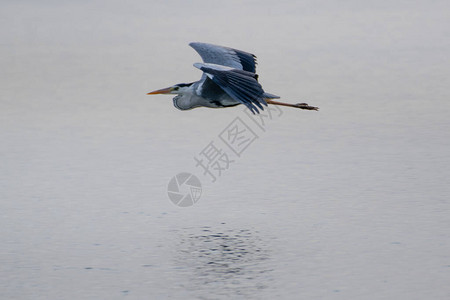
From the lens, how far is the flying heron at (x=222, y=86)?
905 centimetres

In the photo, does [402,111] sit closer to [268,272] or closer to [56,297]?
[268,272]

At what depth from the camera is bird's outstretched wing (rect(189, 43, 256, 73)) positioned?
424 inches

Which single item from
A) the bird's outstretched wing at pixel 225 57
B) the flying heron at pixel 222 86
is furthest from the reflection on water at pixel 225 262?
the bird's outstretched wing at pixel 225 57

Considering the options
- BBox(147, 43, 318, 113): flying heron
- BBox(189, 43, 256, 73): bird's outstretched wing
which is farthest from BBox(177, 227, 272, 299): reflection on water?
BBox(189, 43, 256, 73): bird's outstretched wing

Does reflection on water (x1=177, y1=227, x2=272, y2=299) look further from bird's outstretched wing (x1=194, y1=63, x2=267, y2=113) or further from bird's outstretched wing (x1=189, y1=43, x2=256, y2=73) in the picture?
bird's outstretched wing (x1=189, y1=43, x2=256, y2=73)

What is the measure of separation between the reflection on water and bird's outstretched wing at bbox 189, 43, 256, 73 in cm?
236

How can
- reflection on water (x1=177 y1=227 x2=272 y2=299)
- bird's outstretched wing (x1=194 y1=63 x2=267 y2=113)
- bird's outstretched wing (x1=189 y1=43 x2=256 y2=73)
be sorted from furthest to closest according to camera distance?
bird's outstretched wing (x1=189 y1=43 x2=256 y2=73) < bird's outstretched wing (x1=194 y1=63 x2=267 y2=113) < reflection on water (x1=177 y1=227 x2=272 y2=299)

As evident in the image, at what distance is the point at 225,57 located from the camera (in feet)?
35.6

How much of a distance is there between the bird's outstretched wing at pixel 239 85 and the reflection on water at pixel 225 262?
1.26 metres

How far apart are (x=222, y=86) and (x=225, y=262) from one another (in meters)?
1.83

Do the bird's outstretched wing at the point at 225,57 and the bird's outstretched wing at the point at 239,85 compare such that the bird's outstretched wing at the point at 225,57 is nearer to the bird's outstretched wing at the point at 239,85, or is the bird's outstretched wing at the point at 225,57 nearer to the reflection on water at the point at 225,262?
the bird's outstretched wing at the point at 239,85

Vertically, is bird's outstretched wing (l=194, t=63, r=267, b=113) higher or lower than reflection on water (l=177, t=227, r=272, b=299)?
higher

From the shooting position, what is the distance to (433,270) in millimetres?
7902

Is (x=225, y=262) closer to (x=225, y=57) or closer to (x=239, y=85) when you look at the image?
(x=239, y=85)
